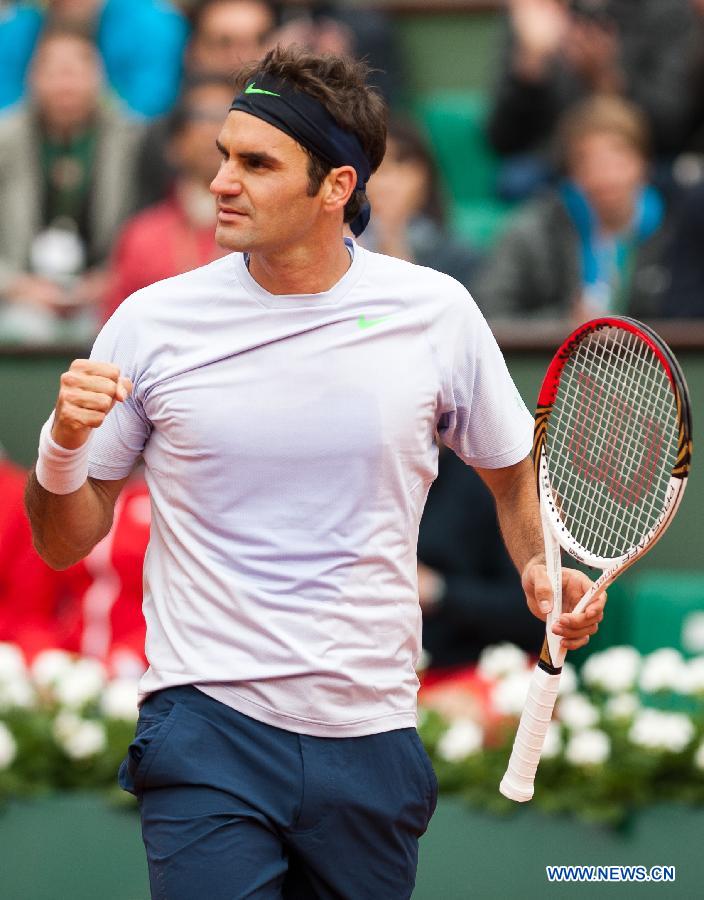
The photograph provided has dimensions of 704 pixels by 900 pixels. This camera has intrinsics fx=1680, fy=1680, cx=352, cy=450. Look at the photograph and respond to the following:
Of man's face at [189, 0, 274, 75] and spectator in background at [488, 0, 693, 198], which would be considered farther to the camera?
spectator in background at [488, 0, 693, 198]

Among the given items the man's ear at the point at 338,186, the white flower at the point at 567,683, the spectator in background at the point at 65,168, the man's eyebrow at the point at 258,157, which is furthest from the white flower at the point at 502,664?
the spectator in background at the point at 65,168

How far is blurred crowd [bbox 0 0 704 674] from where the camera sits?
17.2 feet

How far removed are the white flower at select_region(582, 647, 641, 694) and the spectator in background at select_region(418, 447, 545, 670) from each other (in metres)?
0.36

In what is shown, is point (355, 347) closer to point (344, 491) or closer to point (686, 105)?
point (344, 491)

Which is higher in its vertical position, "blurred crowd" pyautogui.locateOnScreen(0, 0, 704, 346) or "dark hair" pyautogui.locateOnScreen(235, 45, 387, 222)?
"dark hair" pyautogui.locateOnScreen(235, 45, 387, 222)

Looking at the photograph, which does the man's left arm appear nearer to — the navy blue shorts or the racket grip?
the racket grip

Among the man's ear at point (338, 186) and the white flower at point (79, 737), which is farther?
the white flower at point (79, 737)

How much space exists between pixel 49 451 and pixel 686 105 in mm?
5407

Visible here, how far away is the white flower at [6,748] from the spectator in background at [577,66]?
413 cm

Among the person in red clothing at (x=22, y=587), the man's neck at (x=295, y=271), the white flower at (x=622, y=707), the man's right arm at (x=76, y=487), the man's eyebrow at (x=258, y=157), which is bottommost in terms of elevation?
the person in red clothing at (x=22, y=587)

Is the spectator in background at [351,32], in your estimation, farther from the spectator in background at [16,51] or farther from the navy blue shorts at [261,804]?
the navy blue shorts at [261,804]

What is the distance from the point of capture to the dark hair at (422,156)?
6672 mm

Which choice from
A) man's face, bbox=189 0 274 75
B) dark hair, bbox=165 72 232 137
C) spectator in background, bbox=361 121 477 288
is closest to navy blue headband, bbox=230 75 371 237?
spectator in background, bbox=361 121 477 288

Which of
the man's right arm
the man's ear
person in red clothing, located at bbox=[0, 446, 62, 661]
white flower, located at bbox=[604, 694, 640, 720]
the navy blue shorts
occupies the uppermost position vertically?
the man's ear
